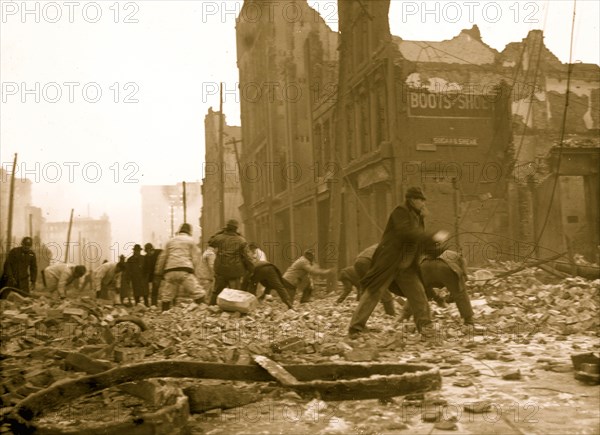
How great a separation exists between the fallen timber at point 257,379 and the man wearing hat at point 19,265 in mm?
11116

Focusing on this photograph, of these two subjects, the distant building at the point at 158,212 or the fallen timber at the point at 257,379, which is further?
the distant building at the point at 158,212

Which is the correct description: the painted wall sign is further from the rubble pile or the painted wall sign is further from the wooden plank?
the wooden plank

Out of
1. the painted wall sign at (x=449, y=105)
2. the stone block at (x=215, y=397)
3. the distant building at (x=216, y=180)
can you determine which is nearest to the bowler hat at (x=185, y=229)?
the stone block at (x=215, y=397)

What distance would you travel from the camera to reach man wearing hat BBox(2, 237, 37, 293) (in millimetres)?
14547

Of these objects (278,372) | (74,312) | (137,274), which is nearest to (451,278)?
(278,372)

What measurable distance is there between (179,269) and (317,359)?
Answer: 17.6 ft

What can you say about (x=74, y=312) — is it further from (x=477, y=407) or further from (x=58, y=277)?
(x=58, y=277)

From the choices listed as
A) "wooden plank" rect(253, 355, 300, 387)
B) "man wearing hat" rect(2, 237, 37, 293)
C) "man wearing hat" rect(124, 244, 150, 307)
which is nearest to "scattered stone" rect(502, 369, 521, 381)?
"wooden plank" rect(253, 355, 300, 387)

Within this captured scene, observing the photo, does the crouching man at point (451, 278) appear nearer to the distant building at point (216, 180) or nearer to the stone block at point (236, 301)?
the stone block at point (236, 301)

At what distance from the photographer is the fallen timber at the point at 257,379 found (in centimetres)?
426

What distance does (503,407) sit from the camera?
426 cm

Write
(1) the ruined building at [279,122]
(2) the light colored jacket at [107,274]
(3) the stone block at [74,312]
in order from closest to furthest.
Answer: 1. (3) the stone block at [74,312]
2. (2) the light colored jacket at [107,274]
3. (1) the ruined building at [279,122]

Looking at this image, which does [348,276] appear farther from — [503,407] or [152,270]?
→ [503,407]

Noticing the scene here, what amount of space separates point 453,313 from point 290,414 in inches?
241
